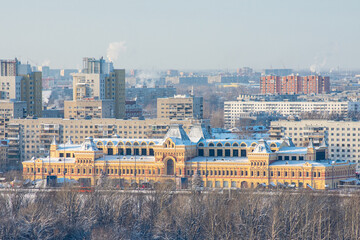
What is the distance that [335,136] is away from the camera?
12669 centimetres

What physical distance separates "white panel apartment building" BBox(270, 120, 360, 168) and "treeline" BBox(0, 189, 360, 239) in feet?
127

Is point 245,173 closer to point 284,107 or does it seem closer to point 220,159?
point 220,159

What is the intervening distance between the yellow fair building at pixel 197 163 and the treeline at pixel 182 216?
49.1ft

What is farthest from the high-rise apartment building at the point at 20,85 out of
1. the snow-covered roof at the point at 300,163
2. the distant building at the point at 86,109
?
the snow-covered roof at the point at 300,163

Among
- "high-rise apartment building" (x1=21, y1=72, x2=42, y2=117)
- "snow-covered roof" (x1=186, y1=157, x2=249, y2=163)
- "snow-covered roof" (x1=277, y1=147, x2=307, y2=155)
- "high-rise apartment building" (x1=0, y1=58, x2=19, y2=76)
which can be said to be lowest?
"snow-covered roof" (x1=186, y1=157, x2=249, y2=163)

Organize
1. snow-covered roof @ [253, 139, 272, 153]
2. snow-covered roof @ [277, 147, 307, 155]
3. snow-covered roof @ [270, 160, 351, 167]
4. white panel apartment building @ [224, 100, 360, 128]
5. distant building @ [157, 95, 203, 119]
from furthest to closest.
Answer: white panel apartment building @ [224, 100, 360, 128] → distant building @ [157, 95, 203, 119] → snow-covered roof @ [277, 147, 307, 155] → snow-covered roof @ [253, 139, 272, 153] → snow-covered roof @ [270, 160, 351, 167]

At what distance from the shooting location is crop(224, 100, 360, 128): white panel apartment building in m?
185

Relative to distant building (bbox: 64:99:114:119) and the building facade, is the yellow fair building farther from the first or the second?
distant building (bbox: 64:99:114:119)

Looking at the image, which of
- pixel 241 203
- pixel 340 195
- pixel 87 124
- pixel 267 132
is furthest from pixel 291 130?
pixel 241 203

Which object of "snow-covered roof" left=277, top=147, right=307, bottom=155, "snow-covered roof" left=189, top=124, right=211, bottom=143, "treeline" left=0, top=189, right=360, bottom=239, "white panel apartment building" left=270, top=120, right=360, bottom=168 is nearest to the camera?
"treeline" left=0, top=189, right=360, bottom=239

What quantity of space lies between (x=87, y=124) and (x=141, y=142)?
689 inches

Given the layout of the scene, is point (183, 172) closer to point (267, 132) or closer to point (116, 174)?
point (116, 174)

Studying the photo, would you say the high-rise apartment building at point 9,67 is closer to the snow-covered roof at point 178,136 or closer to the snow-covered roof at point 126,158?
the snow-covered roof at point 126,158

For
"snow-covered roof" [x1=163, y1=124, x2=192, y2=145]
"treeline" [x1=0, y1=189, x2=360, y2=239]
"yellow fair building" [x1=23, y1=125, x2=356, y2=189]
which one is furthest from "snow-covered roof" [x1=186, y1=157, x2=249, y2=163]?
"treeline" [x1=0, y1=189, x2=360, y2=239]
